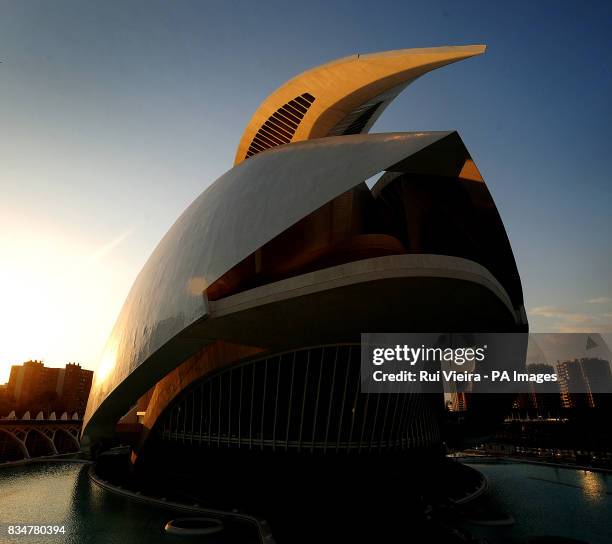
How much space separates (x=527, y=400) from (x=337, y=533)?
7986 cm

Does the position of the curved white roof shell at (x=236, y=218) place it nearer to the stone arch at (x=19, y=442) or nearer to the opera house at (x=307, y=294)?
the opera house at (x=307, y=294)

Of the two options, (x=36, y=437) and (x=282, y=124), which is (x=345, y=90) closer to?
(x=282, y=124)

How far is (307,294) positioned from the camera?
31.7 ft

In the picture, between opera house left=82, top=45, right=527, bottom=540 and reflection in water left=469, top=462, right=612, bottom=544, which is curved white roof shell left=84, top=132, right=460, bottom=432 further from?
reflection in water left=469, top=462, right=612, bottom=544

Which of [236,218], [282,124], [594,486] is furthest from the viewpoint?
[594,486]

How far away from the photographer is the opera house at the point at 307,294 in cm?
1003

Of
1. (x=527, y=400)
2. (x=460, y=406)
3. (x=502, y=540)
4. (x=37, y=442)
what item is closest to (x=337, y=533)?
(x=502, y=540)

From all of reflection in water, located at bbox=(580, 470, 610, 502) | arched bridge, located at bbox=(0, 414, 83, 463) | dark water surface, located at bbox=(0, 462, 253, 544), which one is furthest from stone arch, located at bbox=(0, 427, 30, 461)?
reflection in water, located at bbox=(580, 470, 610, 502)

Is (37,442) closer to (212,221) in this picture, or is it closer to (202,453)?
(202,453)

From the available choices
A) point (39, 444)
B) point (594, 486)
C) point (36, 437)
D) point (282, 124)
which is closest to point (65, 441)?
point (39, 444)

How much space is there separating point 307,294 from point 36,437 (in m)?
37.1

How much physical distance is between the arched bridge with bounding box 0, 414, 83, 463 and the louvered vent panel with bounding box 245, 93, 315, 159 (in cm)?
2744

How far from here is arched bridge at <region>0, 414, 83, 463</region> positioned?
29.8 meters

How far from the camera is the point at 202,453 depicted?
17141mm
